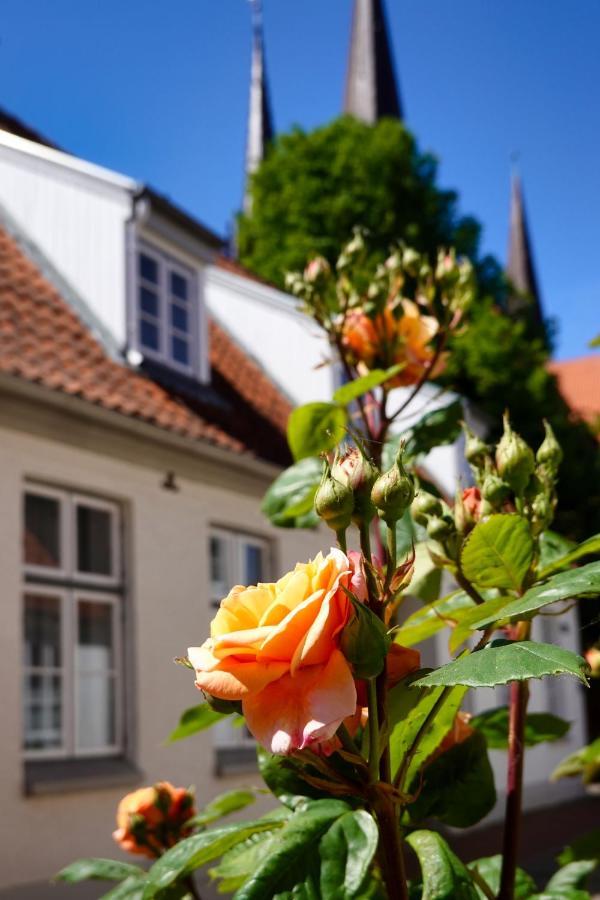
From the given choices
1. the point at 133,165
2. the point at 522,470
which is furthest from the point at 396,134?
the point at 522,470

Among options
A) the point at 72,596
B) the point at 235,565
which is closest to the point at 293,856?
the point at 72,596

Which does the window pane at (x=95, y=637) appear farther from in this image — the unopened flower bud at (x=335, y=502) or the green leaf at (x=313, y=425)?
the unopened flower bud at (x=335, y=502)

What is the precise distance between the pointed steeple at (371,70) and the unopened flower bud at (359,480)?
119ft

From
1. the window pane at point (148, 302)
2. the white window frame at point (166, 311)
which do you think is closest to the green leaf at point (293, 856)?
the white window frame at point (166, 311)

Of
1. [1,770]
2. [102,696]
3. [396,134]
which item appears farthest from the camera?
[396,134]

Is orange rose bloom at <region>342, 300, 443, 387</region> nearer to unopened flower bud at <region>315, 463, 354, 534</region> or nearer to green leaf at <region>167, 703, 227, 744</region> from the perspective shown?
green leaf at <region>167, 703, 227, 744</region>

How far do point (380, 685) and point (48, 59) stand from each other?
160 cm

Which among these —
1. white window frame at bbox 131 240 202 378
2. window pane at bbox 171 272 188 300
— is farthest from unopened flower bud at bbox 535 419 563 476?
window pane at bbox 171 272 188 300

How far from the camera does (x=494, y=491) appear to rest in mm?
1071

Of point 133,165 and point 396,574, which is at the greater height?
point 133,165

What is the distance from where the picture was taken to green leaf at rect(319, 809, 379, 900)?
34.5 inches

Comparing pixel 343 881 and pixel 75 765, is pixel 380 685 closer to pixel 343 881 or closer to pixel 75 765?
pixel 343 881

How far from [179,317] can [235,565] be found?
2.31 meters

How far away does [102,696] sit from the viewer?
851cm
